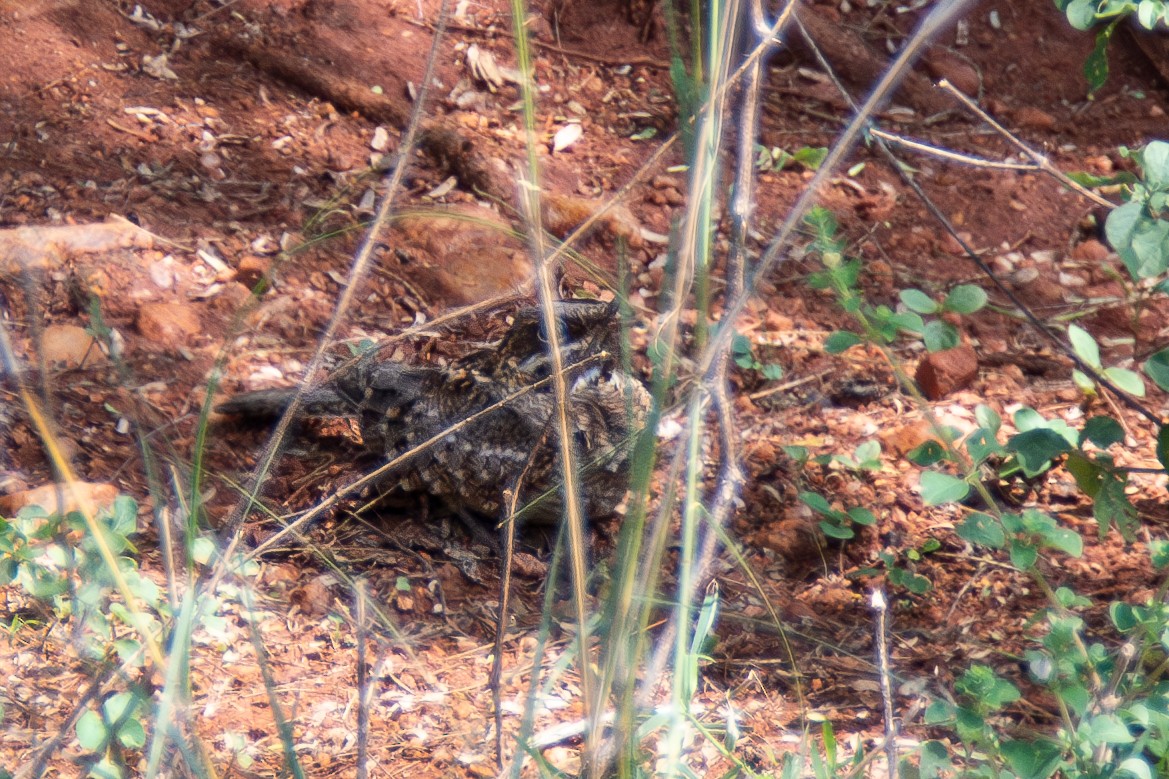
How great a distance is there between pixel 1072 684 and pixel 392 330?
2.31 metres

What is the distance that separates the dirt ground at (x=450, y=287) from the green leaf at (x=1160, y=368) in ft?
2.27

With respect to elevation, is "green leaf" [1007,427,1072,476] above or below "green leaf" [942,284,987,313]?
below

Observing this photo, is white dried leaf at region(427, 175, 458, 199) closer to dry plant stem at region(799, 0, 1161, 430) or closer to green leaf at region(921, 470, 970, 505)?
dry plant stem at region(799, 0, 1161, 430)

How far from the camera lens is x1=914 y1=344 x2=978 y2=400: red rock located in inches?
119

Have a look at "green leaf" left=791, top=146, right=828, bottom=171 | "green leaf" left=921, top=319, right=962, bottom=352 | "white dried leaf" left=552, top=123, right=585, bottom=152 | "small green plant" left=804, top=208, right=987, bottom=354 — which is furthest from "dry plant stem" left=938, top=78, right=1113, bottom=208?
"white dried leaf" left=552, top=123, right=585, bottom=152

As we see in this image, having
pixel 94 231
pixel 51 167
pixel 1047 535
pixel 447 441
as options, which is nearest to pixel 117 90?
pixel 51 167

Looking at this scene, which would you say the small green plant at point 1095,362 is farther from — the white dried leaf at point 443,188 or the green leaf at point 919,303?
the white dried leaf at point 443,188

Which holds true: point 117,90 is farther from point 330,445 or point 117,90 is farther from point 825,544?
point 825,544

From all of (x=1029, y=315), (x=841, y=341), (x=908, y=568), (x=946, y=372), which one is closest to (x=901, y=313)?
(x=841, y=341)

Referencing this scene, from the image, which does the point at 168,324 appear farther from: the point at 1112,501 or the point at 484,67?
the point at 1112,501

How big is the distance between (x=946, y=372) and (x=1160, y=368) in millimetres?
1601

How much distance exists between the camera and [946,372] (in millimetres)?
3033

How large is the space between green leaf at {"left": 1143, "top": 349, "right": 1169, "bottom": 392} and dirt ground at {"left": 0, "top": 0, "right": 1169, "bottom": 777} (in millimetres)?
693

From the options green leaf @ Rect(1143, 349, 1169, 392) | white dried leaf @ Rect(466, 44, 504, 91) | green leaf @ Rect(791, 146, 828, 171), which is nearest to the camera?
green leaf @ Rect(1143, 349, 1169, 392)
